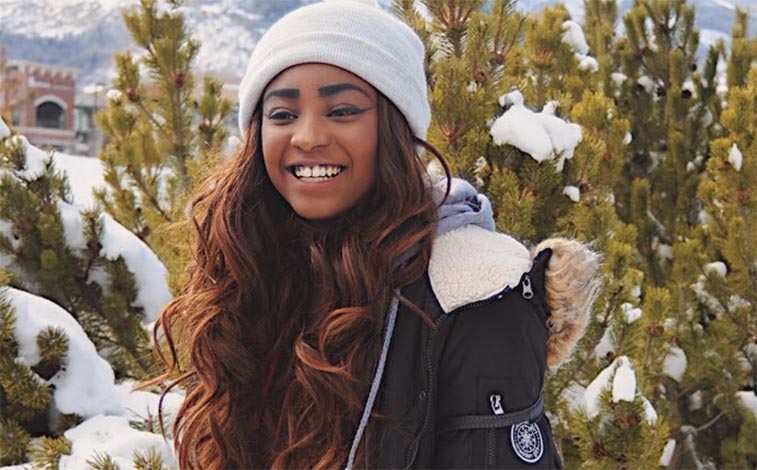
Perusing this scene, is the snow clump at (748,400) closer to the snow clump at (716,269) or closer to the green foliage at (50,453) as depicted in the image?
the snow clump at (716,269)

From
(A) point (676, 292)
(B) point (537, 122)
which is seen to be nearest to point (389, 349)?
(B) point (537, 122)

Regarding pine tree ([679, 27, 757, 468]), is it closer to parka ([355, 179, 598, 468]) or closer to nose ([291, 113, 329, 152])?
parka ([355, 179, 598, 468])

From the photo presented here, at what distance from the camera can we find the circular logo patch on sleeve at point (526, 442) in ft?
3.98

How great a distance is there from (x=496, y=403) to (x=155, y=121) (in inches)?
116

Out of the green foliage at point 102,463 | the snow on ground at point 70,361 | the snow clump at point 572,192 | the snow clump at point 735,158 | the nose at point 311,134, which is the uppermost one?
the nose at point 311,134

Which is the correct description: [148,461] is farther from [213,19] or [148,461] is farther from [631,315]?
[213,19]

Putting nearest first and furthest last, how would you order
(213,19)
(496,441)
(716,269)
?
(496,441), (716,269), (213,19)

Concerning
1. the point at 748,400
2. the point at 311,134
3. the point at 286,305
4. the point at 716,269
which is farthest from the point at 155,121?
the point at 748,400

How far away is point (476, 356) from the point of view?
4.07ft

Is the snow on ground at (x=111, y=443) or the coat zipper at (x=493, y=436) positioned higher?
the coat zipper at (x=493, y=436)

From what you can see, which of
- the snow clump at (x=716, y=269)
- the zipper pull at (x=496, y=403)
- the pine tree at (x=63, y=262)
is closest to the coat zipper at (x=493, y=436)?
the zipper pull at (x=496, y=403)

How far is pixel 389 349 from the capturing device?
1336 millimetres

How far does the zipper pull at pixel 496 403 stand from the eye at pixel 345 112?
0.52 m

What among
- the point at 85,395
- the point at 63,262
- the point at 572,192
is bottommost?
the point at 85,395
